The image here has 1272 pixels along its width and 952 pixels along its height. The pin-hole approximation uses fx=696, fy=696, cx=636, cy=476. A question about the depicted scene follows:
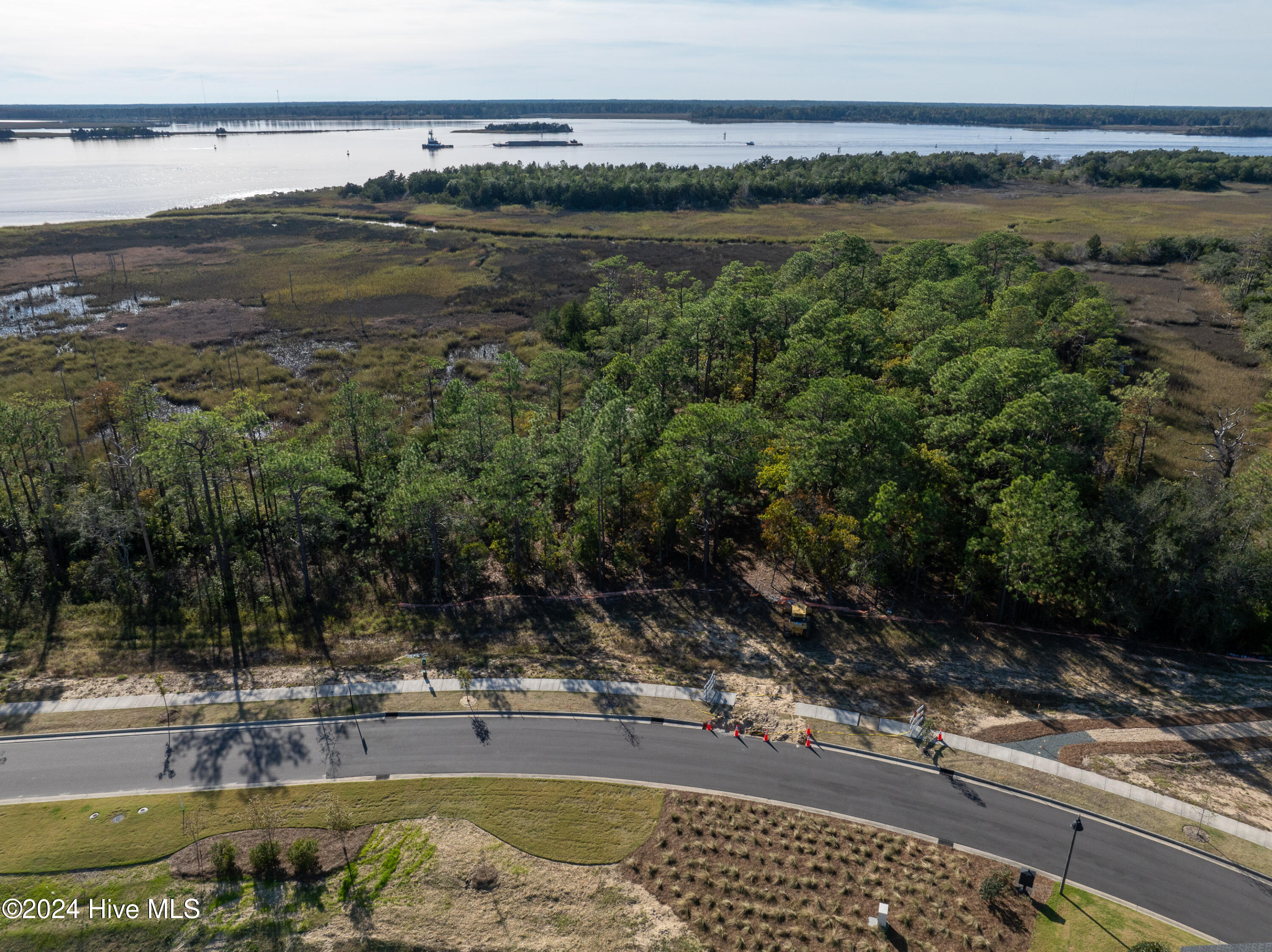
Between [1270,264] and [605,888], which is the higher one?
[1270,264]

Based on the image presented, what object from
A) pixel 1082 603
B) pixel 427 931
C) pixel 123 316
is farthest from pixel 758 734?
pixel 123 316

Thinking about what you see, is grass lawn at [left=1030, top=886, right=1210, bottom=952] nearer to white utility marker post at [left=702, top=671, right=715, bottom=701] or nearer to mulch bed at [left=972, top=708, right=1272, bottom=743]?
mulch bed at [left=972, top=708, right=1272, bottom=743]

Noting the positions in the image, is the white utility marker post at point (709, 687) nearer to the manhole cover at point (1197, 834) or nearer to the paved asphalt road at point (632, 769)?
the paved asphalt road at point (632, 769)

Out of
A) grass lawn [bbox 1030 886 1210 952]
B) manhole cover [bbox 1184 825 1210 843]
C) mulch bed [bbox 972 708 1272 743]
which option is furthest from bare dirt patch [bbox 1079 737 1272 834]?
grass lawn [bbox 1030 886 1210 952]

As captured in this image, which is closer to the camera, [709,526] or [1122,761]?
[1122,761]

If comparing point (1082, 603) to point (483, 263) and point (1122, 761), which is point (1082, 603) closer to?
point (1122, 761)

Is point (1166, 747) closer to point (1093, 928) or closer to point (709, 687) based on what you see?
point (1093, 928)
